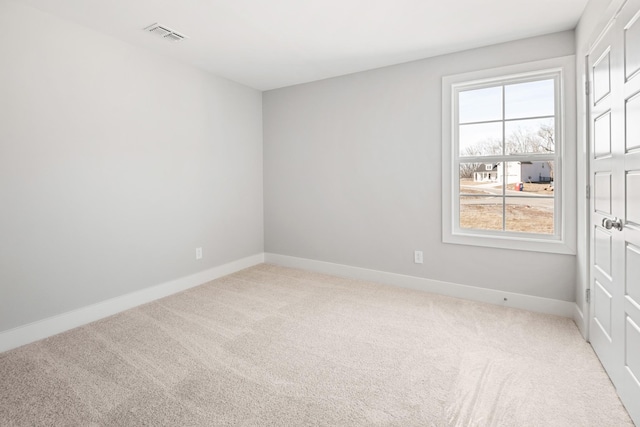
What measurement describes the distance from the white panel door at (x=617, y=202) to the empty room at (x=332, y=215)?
2cm

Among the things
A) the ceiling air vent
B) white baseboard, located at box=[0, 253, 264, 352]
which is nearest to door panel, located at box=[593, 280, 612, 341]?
white baseboard, located at box=[0, 253, 264, 352]

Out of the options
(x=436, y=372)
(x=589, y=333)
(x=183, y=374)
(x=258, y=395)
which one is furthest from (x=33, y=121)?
(x=589, y=333)

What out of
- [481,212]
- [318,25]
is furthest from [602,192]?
[318,25]

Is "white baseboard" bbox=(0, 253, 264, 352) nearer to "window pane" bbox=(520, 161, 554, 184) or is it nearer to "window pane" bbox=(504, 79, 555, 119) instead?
"window pane" bbox=(520, 161, 554, 184)

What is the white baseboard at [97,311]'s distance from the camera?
93.7 inches

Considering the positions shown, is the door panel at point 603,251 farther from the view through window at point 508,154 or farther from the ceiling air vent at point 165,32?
the ceiling air vent at point 165,32

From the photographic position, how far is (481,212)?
329cm

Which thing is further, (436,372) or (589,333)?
(589,333)

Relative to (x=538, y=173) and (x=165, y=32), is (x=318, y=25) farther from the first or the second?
(x=538, y=173)

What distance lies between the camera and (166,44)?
3.05m

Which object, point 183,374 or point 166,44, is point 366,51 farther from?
point 183,374

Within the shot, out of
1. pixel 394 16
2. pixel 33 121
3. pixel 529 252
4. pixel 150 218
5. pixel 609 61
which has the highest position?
pixel 394 16

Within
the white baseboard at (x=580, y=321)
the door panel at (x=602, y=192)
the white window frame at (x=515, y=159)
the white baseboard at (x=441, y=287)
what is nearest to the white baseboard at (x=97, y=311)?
the white baseboard at (x=441, y=287)

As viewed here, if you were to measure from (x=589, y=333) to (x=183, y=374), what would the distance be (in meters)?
2.83
